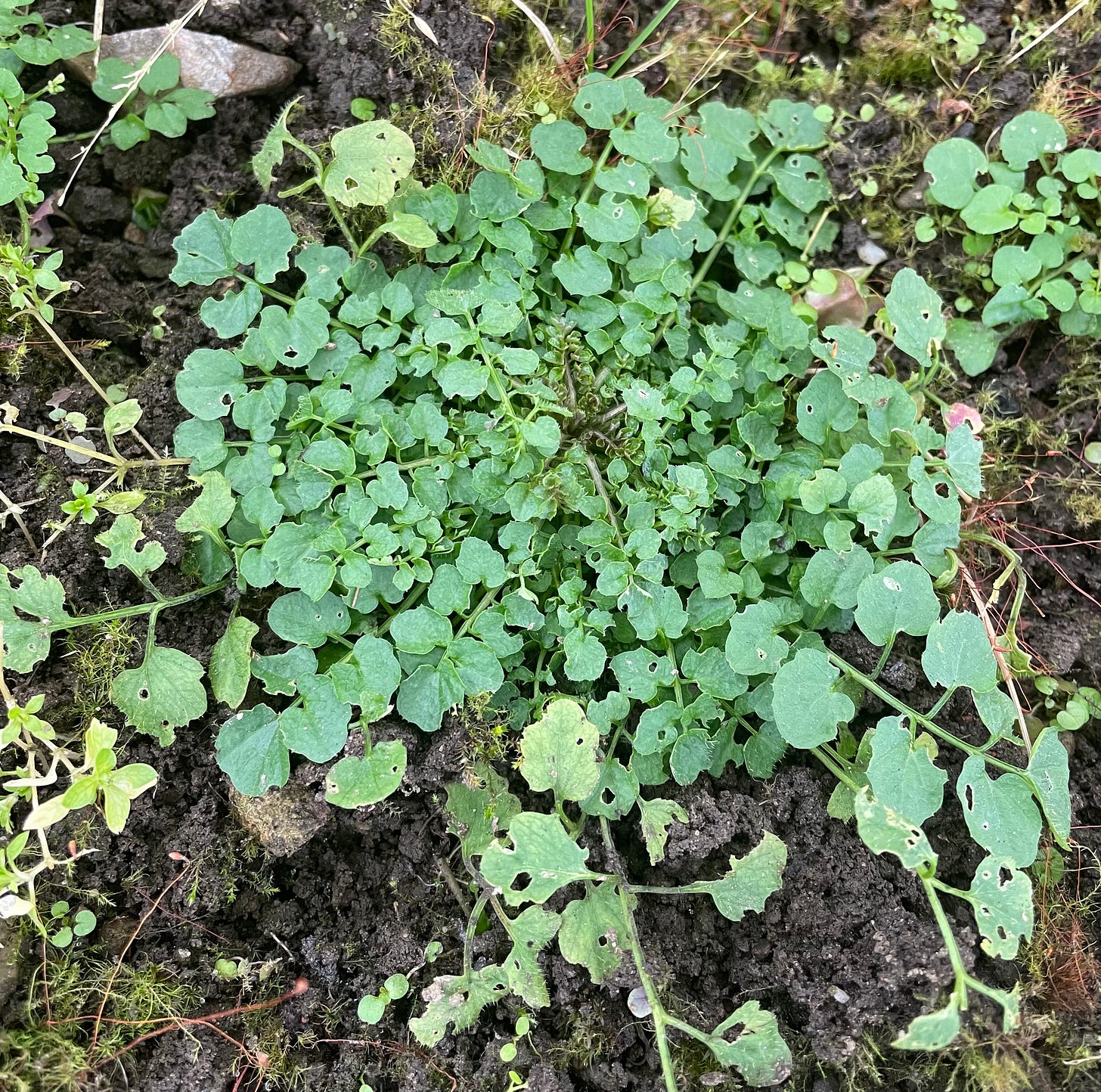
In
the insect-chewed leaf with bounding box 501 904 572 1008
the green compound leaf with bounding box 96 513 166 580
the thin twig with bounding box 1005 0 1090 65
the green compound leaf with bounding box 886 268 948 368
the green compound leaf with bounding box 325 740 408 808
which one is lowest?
the insect-chewed leaf with bounding box 501 904 572 1008

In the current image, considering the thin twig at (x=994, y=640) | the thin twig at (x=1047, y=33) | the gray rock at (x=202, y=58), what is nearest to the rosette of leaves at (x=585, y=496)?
the thin twig at (x=994, y=640)

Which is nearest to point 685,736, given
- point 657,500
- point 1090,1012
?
point 657,500

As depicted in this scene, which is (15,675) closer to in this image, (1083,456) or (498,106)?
(498,106)

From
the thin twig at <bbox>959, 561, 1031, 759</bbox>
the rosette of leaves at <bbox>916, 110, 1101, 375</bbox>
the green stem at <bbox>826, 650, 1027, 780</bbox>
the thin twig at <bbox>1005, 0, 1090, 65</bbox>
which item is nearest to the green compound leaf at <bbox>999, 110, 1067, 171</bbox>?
the rosette of leaves at <bbox>916, 110, 1101, 375</bbox>

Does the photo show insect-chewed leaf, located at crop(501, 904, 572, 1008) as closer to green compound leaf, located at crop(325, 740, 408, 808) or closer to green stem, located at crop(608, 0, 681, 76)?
green compound leaf, located at crop(325, 740, 408, 808)

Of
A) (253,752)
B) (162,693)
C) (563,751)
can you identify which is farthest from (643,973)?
(162,693)

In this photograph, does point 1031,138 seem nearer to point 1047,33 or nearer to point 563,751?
point 1047,33
